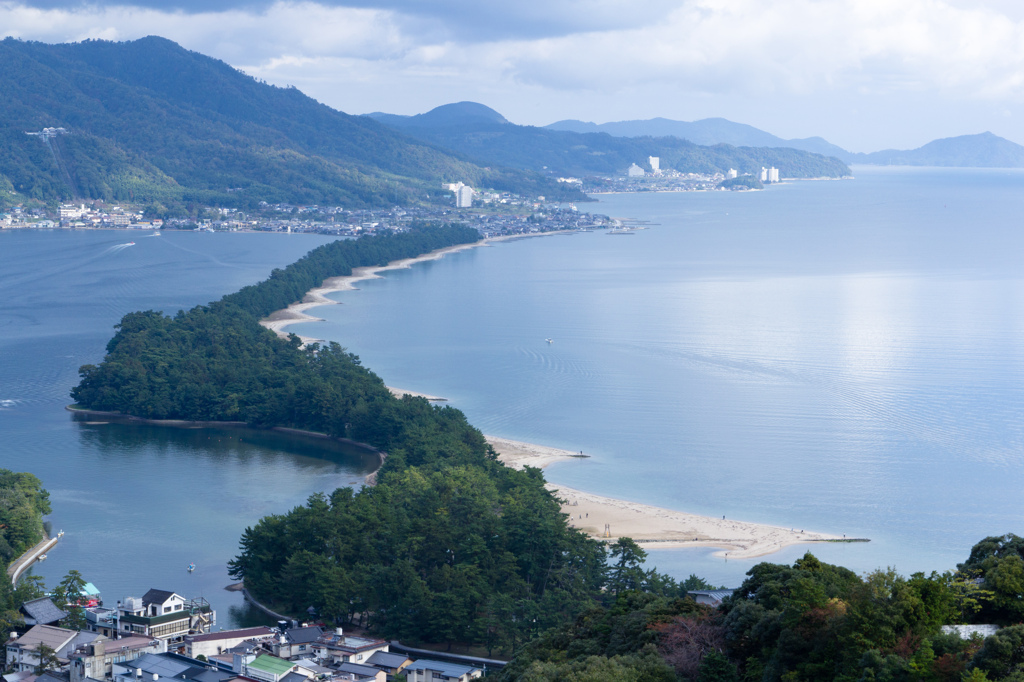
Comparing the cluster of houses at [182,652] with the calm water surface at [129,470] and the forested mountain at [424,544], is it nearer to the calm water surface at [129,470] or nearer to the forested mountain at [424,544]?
A: the forested mountain at [424,544]

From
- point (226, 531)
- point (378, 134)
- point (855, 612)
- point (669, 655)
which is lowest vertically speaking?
point (226, 531)

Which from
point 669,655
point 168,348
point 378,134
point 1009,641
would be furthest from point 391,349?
point 378,134

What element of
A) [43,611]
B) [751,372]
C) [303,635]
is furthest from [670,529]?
[751,372]

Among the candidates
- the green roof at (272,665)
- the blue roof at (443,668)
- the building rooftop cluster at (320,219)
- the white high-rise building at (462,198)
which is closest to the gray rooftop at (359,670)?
the blue roof at (443,668)

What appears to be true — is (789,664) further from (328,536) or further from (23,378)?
(23,378)

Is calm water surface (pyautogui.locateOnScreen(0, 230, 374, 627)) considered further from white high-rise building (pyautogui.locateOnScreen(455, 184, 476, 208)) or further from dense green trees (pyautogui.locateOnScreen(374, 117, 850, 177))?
dense green trees (pyautogui.locateOnScreen(374, 117, 850, 177))

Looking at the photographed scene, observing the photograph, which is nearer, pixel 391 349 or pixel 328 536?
pixel 328 536

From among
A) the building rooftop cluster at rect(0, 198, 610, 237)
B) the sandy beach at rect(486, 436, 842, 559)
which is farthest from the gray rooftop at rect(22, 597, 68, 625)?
the building rooftop cluster at rect(0, 198, 610, 237)
